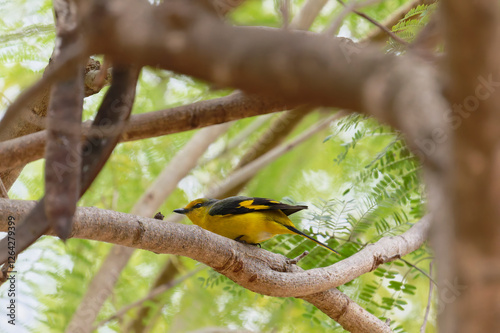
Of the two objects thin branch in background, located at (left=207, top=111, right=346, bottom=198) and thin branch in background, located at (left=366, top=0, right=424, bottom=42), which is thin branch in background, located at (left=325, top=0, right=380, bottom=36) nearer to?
thin branch in background, located at (left=366, top=0, right=424, bottom=42)

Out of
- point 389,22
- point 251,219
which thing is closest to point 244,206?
point 251,219

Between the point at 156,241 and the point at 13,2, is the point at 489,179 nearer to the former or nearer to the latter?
the point at 156,241

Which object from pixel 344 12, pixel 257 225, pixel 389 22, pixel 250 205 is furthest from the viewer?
pixel 389 22

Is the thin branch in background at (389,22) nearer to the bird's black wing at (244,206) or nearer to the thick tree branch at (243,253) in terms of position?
the bird's black wing at (244,206)

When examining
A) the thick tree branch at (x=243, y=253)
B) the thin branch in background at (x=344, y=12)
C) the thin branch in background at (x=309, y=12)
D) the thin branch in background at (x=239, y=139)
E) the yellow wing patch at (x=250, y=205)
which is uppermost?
the thin branch in background at (x=309, y=12)

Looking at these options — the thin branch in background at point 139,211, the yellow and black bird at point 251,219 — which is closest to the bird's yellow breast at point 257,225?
the yellow and black bird at point 251,219

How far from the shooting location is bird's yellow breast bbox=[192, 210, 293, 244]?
3.55 m

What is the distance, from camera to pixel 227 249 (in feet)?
8.22

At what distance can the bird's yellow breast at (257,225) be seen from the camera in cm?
355

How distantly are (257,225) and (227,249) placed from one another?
1084 mm

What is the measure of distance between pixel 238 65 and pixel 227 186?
463cm

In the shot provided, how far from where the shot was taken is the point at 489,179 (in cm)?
71

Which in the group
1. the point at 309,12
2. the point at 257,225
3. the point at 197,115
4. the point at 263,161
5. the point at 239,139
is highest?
the point at 309,12

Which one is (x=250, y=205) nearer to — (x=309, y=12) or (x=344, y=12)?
(x=344, y=12)
